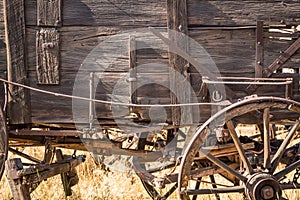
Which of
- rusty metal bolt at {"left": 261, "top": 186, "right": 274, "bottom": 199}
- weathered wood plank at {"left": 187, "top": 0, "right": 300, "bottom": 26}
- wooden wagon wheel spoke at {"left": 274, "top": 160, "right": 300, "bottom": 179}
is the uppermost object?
weathered wood plank at {"left": 187, "top": 0, "right": 300, "bottom": 26}

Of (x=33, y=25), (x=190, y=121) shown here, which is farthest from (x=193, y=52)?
(x=33, y=25)

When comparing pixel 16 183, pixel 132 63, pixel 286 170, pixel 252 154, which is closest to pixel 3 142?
pixel 16 183

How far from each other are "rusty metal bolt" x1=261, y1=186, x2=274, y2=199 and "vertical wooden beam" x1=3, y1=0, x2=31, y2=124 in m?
1.94

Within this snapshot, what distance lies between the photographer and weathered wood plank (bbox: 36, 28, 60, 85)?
425 cm

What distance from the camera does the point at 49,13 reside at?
4250 mm

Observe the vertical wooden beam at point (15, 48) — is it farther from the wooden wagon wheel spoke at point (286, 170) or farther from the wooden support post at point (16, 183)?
the wooden wagon wheel spoke at point (286, 170)

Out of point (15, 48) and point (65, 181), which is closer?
point (15, 48)

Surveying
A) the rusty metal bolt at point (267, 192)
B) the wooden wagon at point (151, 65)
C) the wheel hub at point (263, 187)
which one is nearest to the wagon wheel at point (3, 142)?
the wooden wagon at point (151, 65)

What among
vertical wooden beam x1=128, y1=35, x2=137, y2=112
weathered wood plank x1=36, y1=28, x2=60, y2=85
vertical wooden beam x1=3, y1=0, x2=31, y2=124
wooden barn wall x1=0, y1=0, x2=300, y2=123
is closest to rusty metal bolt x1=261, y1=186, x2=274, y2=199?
wooden barn wall x1=0, y1=0, x2=300, y2=123

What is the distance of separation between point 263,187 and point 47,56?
6.21ft

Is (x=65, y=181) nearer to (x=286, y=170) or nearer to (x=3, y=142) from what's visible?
(x=3, y=142)

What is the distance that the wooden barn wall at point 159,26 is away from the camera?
424 centimetres

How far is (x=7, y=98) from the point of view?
432 cm

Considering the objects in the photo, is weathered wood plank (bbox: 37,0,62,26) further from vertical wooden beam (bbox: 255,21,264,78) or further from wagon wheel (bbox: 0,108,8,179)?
vertical wooden beam (bbox: 255,21,264,78)
